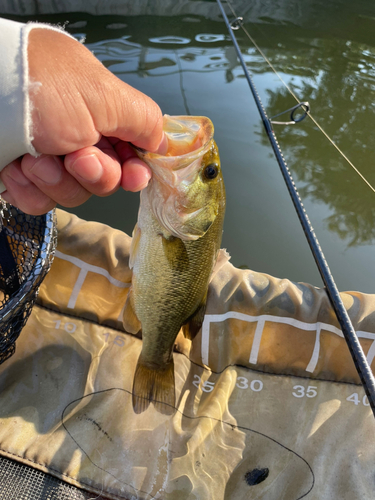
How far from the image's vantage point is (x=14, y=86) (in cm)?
71

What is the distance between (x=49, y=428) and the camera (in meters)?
1.66

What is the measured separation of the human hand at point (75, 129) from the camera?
0.77 metres

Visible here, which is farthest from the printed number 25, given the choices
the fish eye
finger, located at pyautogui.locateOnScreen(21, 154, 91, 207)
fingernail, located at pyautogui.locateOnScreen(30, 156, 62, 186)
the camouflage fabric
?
fingernail, located at pyautogui.locateOnScreen(30, 156, 62, 186)

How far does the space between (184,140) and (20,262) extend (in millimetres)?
1330

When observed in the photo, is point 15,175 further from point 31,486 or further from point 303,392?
point 303,392

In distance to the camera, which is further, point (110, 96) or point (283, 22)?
point (283, 22)

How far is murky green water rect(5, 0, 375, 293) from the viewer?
10.9 feet

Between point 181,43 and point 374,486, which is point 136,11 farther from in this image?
point 374,486

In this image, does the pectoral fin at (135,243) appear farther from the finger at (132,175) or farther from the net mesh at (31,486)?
the net mesh at (31,486)

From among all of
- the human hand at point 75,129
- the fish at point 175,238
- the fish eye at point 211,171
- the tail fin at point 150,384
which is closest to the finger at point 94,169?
the human hand at point 75,129

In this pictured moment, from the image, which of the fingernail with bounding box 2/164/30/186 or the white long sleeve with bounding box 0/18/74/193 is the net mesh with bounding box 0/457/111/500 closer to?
the fingernail with bounding box 2/164/30/186

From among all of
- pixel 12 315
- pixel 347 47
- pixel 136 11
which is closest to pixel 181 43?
pixel 136 11

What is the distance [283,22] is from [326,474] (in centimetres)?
874

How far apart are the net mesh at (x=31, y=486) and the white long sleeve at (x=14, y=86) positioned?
1.49 meters
